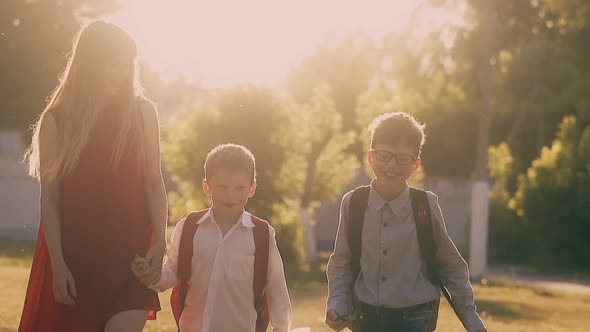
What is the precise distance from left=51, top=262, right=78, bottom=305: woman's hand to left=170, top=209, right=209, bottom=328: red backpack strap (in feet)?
2.19

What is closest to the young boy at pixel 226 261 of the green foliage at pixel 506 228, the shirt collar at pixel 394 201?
the shirt collar at pixel 394 201

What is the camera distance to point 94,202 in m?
4.41

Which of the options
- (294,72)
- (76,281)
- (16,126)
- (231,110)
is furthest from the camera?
(294,72)

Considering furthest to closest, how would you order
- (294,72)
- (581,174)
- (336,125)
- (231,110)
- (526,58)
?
(294,72), (526,58), (336,125), (581,174), (231,110)

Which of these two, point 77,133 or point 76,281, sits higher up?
point 77,133

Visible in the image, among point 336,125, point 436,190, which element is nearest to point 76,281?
point 336,125

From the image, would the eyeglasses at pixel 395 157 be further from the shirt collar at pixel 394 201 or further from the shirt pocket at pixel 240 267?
the shirt pocket at pixel 240 267

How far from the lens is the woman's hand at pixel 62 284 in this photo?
13.9 feet

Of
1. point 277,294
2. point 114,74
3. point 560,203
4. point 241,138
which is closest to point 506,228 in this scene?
point 560,203

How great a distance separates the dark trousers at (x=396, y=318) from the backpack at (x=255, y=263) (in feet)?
1.64

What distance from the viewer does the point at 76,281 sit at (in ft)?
14.4

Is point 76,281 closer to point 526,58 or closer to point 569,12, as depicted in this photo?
point 569,12

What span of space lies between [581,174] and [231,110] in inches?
382

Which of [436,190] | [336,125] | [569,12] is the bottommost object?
[436,190]
